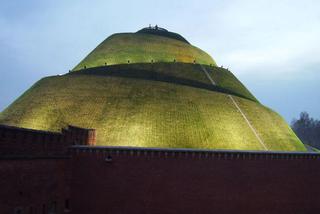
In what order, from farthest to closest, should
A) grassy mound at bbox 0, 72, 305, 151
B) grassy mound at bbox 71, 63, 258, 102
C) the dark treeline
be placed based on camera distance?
1. the dark treeline
2. grassy mound at bbox 71, 63, 258, 102
3. grassy mound at bbox 0, 72, 305, 151

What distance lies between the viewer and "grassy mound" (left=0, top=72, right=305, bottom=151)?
31.0 metres

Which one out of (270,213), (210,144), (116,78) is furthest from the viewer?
(116,78)

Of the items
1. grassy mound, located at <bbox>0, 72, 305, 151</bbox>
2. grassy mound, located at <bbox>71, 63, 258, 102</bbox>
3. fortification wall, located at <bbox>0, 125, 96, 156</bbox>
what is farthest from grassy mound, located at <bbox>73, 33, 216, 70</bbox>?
fortification wall, located at <bbox>0, 125, 96, 156</bbox>

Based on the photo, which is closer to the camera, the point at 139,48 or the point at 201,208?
the point at 201,208

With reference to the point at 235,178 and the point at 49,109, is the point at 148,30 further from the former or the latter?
the point at 235,178

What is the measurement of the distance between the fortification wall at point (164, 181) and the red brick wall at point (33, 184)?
4.32 ft

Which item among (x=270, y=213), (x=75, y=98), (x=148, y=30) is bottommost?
(x=270, y=213)

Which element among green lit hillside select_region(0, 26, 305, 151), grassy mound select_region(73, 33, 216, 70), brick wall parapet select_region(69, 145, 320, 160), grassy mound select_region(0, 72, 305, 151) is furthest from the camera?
grassy mound select_region(73, 33, 216, 70)

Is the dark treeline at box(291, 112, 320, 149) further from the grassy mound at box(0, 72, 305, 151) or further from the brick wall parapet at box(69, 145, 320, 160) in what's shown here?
the brick wall parapet at box(69, 145, 320, 160)

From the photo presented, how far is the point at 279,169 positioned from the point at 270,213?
314cm

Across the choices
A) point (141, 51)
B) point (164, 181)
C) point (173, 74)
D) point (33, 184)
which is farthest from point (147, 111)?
point (141, 51)

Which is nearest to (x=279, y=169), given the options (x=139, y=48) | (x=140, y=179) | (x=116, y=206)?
(x=140, y=179)

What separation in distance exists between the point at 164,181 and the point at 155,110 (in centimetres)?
1014

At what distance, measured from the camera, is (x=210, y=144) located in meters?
31.0
